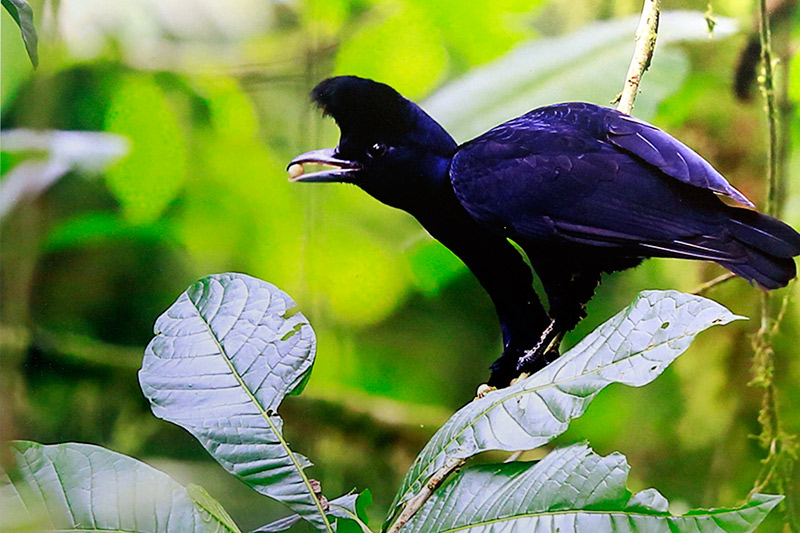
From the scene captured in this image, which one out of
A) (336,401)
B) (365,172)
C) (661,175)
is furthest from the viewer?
(336,401)

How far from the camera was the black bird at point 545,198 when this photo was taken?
38.6 inches

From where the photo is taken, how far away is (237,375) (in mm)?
756

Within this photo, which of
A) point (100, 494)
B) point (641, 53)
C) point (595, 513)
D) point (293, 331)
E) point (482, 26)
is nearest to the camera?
point (595, 513)

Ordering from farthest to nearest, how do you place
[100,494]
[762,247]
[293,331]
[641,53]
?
[641,53]
[762,247]
[293,331]
[100,494]

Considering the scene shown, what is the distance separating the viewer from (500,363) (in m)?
1.19

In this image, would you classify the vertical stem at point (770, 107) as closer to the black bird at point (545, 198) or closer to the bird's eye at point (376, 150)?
the black bird at point (545, 198)

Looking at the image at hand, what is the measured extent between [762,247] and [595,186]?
245 millimetres

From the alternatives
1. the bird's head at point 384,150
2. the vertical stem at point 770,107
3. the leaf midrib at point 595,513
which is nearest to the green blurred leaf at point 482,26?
the bird's head at point 384,150

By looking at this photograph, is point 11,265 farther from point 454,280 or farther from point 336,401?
point 454,280

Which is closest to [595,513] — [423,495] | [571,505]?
[571,505]

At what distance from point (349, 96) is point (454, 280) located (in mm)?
381

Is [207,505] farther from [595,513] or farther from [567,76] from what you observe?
[567,76]

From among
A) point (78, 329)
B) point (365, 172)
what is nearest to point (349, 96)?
point (365, 172)

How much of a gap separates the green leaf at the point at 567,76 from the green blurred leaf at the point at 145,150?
0.51 meters
